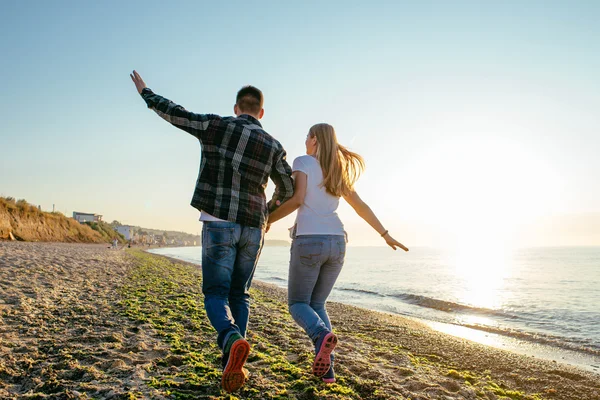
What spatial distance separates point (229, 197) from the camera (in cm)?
289

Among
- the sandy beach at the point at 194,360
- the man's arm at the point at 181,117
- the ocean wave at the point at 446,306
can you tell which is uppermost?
the man's arm at the point at 181,117

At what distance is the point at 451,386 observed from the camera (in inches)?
150

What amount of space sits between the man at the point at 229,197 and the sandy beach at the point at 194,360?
2.35 feet

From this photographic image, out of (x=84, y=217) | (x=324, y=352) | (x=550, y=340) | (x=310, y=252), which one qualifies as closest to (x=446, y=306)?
(x=550, y=340)

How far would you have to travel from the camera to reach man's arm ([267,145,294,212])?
10.4 feet

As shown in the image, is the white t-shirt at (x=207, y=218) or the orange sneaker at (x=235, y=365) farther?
the white t-shirt at (x=207, y=218)

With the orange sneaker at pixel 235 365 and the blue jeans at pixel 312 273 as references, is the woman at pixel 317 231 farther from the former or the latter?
the orange sneaker at pixel 235 365

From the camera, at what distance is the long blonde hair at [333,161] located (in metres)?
3.25

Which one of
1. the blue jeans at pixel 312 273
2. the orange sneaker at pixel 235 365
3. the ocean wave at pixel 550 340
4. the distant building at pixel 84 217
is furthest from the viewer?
the distant building at pixel 84 217

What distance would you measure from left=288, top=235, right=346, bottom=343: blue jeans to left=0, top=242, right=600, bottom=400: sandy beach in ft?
1.94

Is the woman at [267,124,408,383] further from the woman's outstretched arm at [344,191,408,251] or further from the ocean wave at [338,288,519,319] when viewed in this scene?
the ocean wave at [338,288,519,319]

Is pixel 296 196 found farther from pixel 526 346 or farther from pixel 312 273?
pixel 526 346

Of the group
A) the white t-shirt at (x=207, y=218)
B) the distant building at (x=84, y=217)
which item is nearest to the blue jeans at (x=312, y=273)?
the white t-shirt at (x=207, y=218)

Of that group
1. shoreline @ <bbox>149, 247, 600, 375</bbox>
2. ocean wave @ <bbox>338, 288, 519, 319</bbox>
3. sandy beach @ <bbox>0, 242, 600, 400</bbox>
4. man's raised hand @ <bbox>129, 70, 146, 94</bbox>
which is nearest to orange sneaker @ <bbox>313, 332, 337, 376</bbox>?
sandy beach @ <bbox>0, 242, 600, 400</bbox>
